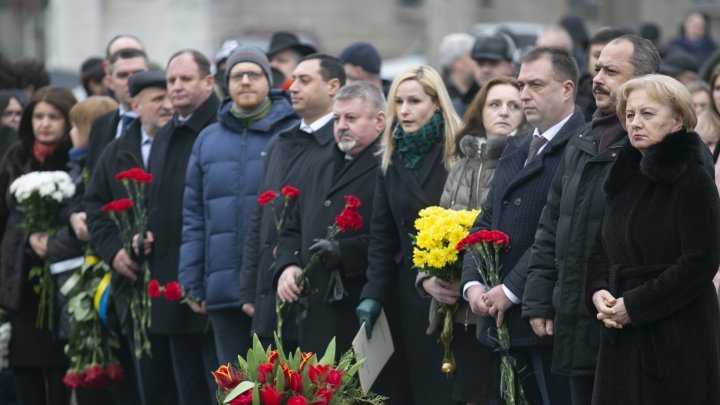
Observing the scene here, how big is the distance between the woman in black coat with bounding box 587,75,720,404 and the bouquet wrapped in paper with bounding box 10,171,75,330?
5.48m

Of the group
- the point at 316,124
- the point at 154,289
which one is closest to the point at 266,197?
the point at 316,124

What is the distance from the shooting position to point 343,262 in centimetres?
884

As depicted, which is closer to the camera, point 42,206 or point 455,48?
point 42,206

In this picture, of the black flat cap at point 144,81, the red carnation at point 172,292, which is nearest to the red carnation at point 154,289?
the red carnation at point 172,292

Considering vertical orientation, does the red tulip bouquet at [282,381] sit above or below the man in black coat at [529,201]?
below

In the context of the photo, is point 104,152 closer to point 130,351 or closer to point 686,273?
point 130,351

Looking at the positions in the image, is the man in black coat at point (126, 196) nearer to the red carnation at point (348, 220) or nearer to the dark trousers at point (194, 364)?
the dark trousers at point (194, 364)

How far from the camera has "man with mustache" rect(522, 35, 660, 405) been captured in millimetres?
6965

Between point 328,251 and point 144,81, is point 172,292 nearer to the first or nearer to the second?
point 328,251

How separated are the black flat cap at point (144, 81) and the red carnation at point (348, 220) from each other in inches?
102

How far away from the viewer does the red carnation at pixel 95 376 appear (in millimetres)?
10539

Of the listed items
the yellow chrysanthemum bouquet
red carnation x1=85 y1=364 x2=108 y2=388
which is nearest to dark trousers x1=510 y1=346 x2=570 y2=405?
the yellow chrysanthemum bouquet

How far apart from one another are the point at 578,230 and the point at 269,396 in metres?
1.60

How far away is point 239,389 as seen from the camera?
6.87m
